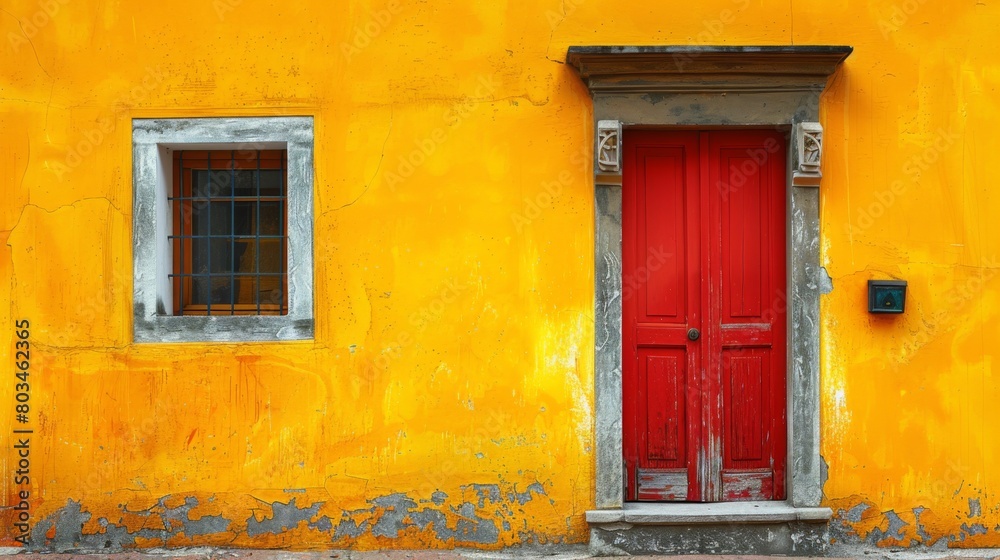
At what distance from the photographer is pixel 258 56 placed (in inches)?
200

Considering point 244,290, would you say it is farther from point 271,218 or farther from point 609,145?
point 609,145

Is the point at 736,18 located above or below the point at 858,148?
above

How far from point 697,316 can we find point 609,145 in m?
1.18

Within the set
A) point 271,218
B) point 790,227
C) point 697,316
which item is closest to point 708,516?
point 697,316

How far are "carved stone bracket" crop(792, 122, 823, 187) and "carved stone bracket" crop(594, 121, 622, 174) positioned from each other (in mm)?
1056

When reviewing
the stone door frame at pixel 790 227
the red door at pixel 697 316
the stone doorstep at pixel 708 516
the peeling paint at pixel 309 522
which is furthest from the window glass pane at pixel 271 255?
the stone doorstep at pixel 708 516

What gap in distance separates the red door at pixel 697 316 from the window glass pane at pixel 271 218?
2146mm

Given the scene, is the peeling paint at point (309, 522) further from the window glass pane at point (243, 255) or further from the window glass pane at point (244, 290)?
the window glass pane at point (243, 255)

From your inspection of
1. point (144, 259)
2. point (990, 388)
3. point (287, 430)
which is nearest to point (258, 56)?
point (144, 259)

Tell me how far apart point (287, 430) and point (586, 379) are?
181cm

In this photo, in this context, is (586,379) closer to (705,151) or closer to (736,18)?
(705,151)

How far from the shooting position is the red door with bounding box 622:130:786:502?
5.21 metres

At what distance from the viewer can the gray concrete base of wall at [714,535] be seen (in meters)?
5.03

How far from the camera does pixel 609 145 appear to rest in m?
4.98
